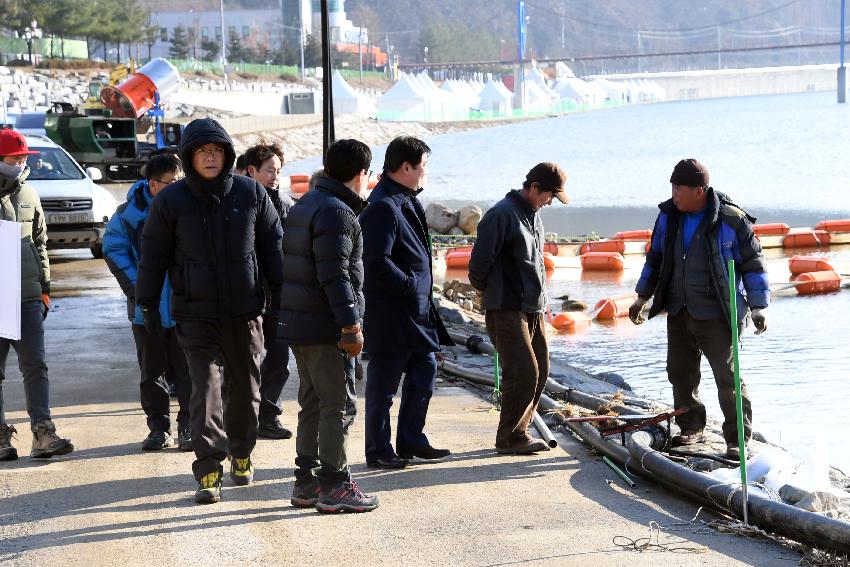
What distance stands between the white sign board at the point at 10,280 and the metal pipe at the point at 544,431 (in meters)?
3.12

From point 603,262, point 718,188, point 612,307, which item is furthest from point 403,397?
point 718,188

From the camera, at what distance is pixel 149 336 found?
774 cm


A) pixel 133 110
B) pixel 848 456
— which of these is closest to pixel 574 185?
pixel 133 110

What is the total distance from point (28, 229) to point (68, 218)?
1156cm

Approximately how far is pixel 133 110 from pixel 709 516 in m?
35.3

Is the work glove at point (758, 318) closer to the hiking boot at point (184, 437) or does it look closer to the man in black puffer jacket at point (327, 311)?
the man in black puffer jacket at point (327, 311)

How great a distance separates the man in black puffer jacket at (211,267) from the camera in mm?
6227

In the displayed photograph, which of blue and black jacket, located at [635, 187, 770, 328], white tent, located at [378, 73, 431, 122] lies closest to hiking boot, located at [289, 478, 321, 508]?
blue and black jacket, located at [635, 187, 770, 328]

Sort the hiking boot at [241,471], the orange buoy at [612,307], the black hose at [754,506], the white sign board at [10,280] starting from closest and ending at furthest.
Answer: the black hose at [754,506] < the hiking boot at [241,471] < the white sign board at [10,280] < the orange buoy at [612,307]

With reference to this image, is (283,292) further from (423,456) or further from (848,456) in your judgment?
(848,456)

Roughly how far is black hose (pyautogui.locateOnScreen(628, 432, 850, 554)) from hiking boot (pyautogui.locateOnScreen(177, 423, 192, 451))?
258 cm

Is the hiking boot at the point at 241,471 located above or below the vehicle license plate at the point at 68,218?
below

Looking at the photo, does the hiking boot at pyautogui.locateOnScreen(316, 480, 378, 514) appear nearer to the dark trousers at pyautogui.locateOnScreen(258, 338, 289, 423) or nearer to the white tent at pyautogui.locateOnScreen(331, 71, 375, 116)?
the dark trousers at pyautogui.locateOnScreen(258, 338, 289, 423)

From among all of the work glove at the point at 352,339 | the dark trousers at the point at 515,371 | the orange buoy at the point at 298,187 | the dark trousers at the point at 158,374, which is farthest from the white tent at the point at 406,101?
the work glove at the point at 352,339
